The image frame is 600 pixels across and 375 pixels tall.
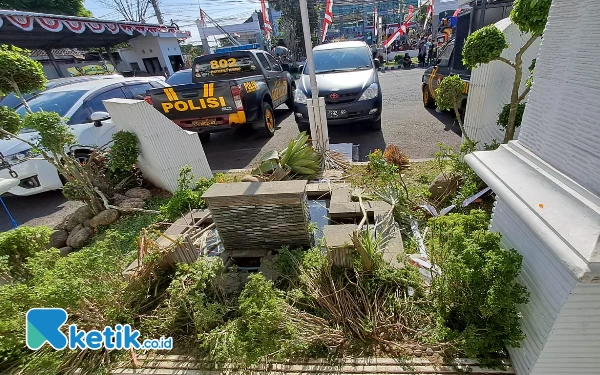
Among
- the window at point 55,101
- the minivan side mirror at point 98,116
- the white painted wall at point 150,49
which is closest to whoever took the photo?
the minivan side mirror at point 98,116

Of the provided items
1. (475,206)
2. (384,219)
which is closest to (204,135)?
(384,219)

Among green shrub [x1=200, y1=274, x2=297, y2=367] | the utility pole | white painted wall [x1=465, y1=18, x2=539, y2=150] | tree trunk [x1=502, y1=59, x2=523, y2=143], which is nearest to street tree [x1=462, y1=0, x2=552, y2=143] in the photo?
tree trunk [x1=502, y1=59, x2=523, y2=143]

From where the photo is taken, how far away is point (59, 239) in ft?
11.7

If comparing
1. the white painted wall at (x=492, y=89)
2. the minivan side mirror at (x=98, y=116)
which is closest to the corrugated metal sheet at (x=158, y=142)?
the minivan side mirror at (x=98, y=116)

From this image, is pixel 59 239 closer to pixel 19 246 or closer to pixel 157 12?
pixel 19 246

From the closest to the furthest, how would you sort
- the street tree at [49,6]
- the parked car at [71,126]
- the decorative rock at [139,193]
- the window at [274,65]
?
the decorative rock at [139,193]
the parked car at [71,126]
the window at [274,65]
the street tree at [49,6]

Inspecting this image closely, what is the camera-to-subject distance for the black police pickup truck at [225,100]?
532 cm

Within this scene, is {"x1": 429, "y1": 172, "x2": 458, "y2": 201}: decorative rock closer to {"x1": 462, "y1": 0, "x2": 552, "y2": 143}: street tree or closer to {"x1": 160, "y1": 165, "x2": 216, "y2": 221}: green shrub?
{"x1": 462, "y1": 0, "x2": 552, "y2": 143}: street tree

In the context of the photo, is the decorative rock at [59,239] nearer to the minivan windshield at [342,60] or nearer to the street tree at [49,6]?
the minivan windshield at [342,60]

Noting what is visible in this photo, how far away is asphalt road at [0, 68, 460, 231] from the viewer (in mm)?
4703

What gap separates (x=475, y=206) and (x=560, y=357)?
1872 millimetres

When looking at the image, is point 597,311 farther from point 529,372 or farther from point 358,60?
point 358,60

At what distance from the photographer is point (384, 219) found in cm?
269

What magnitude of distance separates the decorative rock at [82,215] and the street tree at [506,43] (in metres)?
5.13
